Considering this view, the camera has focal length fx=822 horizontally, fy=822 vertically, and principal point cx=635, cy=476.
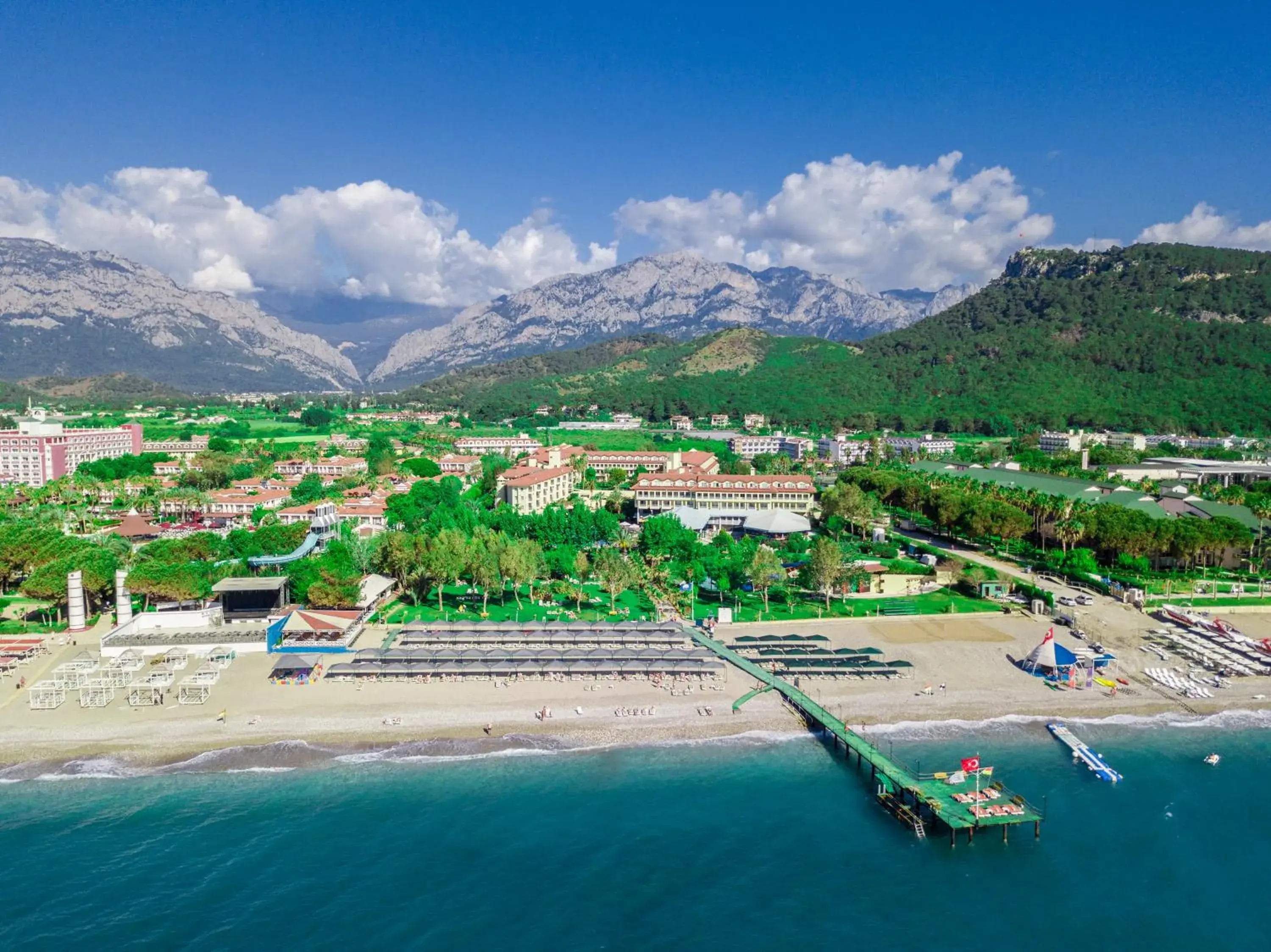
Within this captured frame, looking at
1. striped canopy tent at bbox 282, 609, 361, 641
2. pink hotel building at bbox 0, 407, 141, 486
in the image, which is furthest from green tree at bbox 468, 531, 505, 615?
pink hotel building at bbox 0, 407, 141, 486

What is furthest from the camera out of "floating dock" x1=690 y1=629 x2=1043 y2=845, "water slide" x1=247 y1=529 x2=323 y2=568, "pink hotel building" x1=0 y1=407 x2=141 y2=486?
"pink hotel building" x1=0 y1=407 x2=141 y2=486

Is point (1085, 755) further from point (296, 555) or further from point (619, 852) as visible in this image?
point (296, 555)

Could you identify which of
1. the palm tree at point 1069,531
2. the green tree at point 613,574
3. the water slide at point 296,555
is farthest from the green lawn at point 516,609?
the palm tree at point 1069,531

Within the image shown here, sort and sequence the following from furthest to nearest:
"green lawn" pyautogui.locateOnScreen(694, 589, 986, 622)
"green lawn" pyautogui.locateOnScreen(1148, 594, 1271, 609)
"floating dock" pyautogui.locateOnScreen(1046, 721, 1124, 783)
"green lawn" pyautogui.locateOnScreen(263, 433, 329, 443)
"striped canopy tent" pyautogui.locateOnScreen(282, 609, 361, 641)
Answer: "green lawn" pyautogui.locateOnScreen(263, 433, 329, 443) < "green lawn" pyautogui.locateOnScreen(1148, 594, 1271, 609) < "green lawn" pyautogui.locateOnScreen(694, 589, 986, 622) < "striped canopy tent" pyautogui.locateOnScreen(282, 609, 361, 641) < "floating dock" pyautogui.locateOnScreen(1046, 721, 1124, 783)

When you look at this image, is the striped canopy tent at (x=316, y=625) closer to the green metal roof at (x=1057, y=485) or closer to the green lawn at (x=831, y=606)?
the green lawn at (x=831, y=606)

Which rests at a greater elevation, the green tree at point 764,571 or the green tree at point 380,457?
the green tree at point 380,457

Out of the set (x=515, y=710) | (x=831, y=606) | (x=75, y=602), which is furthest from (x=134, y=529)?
(x=831, y=606)

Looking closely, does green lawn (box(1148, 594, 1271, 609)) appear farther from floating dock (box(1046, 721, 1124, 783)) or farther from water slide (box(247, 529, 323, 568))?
water slide (box(247, 529, 323, 568))
